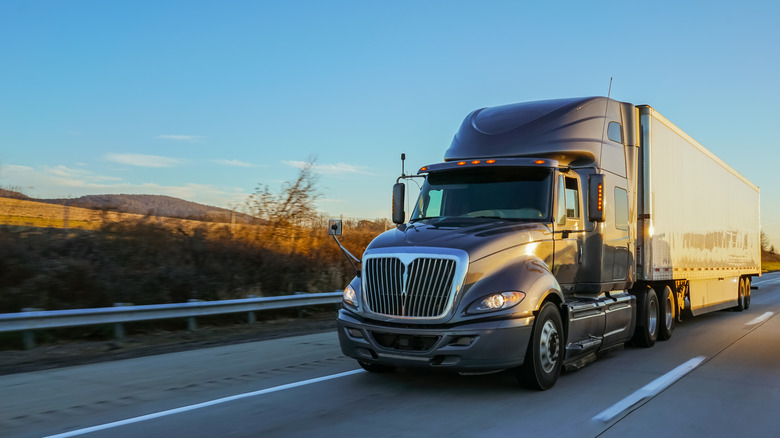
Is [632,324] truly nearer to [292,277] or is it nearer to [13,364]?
[13,364]

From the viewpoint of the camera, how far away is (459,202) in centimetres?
848

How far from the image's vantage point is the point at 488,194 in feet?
27.4

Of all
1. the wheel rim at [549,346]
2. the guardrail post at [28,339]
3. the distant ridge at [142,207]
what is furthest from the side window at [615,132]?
the distant ridge at [142,207]

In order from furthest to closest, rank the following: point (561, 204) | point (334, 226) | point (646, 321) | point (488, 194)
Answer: point (646, 321), point (334, 226), point (488, 194), point (561, 204)

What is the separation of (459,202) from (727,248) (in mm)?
11466


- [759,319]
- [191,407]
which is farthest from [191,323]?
[759,319]

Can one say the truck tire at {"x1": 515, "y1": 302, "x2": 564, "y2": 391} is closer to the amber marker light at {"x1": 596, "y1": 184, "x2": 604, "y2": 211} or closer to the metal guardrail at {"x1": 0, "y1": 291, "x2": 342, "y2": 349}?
the amber marker light at {"x1": 596, "y1": 184, "x2": 604, "y2": 211}

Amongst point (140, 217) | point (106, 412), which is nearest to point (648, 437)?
point (106, 412)

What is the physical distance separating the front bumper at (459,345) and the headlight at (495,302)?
5.3 inches

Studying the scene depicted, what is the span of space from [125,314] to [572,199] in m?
7.72

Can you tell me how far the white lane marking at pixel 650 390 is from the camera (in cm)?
617

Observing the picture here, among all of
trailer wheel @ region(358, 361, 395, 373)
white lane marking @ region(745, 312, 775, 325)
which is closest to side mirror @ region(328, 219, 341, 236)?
trailer wheel @ region(358, 361, 395, 373)

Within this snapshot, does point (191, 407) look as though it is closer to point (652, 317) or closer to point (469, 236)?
point (469, 236)

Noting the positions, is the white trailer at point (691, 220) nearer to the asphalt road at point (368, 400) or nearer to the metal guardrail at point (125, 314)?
the asphalt road at point (368, 400)
